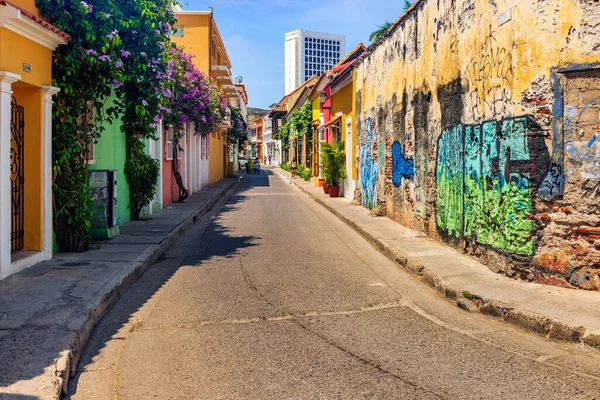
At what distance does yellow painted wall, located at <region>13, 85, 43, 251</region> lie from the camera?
8.00m

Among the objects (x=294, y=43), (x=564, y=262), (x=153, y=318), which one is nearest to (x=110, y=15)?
(x=153, y=318)

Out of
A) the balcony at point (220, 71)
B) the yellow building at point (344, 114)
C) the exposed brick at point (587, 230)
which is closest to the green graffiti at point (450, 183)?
the exposed brick at point (587, 230)

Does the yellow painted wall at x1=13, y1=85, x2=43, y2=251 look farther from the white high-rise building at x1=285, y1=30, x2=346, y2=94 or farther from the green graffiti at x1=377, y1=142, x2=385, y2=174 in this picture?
the white high-rise building at x1=285, y1=30, x2=346, y2=94

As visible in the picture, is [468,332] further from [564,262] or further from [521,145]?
[521,145]

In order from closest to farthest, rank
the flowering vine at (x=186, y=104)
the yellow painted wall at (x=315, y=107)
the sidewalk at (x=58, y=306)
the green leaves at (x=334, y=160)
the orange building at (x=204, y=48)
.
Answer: the sidewalk at (x=58, y=306) → the flowering vine at (x=186, y=104) → the green leaves at (x=334, y=160) → the orange building at (x=204, y=48) → the yellow painted wall at (x=315, y=107)

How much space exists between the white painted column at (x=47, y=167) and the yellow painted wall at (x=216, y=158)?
79.2 feet

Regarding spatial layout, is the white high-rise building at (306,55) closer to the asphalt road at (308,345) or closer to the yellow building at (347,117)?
the yellow building at (347,117)

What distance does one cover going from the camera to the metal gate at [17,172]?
25.9 ft

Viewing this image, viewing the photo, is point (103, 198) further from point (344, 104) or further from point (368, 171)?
point (344, 104)

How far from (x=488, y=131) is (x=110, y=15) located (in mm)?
5532

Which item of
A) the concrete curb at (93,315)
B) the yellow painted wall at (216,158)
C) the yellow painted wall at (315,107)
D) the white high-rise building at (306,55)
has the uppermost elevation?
the white high-rise building at (306,55)

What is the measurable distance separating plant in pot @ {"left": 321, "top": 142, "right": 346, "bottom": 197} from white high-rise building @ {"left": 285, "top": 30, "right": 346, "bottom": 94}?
13397 centimetres

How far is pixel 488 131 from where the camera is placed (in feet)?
26.6

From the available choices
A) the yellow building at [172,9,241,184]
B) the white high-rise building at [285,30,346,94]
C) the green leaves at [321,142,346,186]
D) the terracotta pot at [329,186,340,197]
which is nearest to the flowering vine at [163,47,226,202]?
the green leaves at [321,142,346,186]
